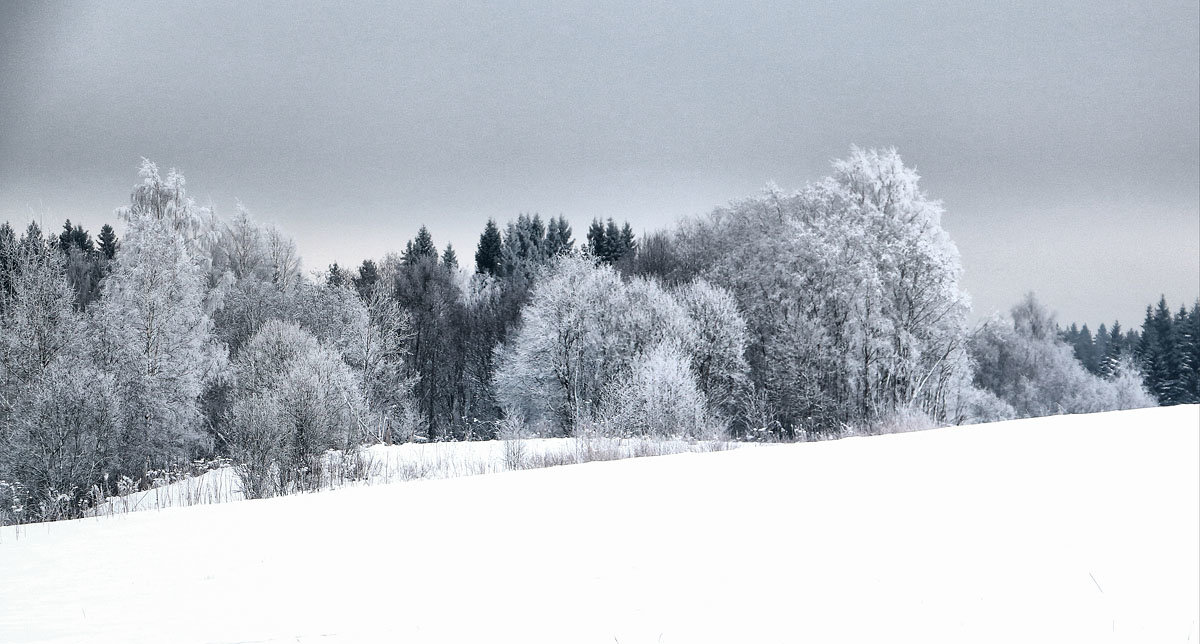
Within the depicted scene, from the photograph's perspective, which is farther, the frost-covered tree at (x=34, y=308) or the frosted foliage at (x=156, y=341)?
the frosted foliage at (x=156, y=341)

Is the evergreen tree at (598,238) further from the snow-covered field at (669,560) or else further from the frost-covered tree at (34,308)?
the snow-covered field at (669,560)

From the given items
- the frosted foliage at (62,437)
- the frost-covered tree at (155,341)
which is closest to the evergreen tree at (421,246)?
the frost-covered tree at (155,341)

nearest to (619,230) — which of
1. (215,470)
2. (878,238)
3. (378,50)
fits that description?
(378,50)

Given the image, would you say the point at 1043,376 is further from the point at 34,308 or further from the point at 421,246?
the point at 34,308

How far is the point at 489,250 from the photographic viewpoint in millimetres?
73188

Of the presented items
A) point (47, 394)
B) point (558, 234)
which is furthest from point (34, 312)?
point (558, 234)

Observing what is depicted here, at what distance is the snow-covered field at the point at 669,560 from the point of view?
6.28m

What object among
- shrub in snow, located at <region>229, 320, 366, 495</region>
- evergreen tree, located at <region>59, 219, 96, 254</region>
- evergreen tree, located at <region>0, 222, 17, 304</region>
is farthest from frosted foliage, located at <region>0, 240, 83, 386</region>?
evergreen tree, located at <region>59, 219, 96, 254</region>

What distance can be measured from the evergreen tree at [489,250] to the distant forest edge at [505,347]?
16.0 m

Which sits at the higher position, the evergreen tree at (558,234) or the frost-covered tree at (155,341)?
the evergreen tree at (558,234)

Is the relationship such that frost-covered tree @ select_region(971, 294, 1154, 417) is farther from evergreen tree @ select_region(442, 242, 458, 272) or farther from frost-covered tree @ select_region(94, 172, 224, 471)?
evergreen tree @ select_region(442, 242, 458, 272)

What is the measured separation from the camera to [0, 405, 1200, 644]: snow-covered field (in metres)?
6.28

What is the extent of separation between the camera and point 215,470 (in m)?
20.8

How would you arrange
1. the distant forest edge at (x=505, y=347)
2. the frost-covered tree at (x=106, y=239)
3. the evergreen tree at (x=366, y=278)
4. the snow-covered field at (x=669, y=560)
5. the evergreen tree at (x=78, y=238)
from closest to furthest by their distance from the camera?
the snow-covered field at (x=669, y=560) < the distant forest edge at (x=505, y=347) < the frost-covered tree at (x=106, y=239) < the evergreen tree at (x=78, y=238) < the evergreen tree at (x=366, y=278)
